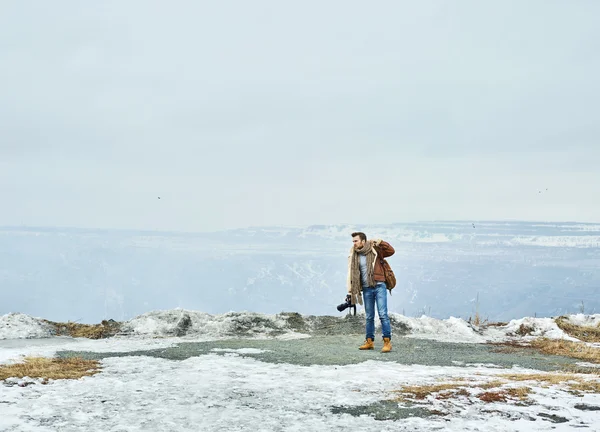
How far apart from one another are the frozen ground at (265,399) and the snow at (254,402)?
0.6 inches

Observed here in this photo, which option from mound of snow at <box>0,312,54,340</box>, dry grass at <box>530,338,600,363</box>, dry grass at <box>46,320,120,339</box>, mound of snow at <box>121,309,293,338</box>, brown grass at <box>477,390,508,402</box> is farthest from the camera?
mound of snow at <box>121,309,293,338</box>

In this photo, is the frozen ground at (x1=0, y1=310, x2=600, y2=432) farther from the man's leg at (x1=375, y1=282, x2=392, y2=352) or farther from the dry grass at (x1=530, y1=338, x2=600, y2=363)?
the dry grass at (x1=530, y1=338, x2=600, y2=363)

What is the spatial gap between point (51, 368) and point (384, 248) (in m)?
8.47

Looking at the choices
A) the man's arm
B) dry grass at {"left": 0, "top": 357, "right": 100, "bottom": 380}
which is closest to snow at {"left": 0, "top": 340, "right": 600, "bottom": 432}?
dry grass at {"left": 0, "top": 357, "right": 100, "bottom": 380}

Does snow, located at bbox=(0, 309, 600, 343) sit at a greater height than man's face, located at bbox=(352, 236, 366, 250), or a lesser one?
lesser

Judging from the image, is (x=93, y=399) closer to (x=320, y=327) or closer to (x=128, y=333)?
(x=128, y=333)

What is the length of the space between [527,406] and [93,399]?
6820mm

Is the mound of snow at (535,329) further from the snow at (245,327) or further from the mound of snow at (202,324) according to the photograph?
the mound of snow at (202,324)

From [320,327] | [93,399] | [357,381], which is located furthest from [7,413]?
[320,327]

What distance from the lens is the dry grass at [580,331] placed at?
21578 millimetres

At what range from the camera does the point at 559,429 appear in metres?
7.66

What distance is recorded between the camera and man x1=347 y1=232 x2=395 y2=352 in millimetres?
15211

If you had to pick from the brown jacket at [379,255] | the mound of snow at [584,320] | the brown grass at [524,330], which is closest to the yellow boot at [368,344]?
the brown jacket at [379,255]

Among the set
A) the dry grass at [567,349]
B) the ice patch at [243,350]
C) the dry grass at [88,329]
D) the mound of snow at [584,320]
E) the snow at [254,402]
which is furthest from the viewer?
the mound of snow at [584,320]
